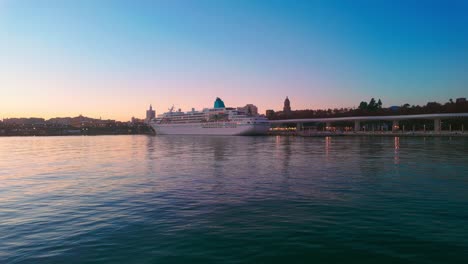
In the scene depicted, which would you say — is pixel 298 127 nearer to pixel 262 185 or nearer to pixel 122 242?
pixel 262 185

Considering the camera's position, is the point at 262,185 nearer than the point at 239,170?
Yes

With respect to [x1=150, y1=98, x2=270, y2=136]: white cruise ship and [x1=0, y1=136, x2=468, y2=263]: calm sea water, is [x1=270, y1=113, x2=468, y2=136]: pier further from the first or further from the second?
[x1=0, y1=136, x2=468, y2=263]: calm sea water

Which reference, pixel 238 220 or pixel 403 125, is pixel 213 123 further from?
pixel 238 220

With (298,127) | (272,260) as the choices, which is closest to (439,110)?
(298,127)

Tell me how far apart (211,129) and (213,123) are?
10.4 ft

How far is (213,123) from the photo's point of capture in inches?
6004

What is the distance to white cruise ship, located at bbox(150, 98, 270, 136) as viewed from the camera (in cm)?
13885

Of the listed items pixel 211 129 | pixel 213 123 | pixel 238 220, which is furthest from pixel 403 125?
pixel 238 220

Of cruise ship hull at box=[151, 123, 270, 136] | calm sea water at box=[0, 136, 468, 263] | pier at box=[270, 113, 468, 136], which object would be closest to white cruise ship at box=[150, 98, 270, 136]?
cruise ship hull at box=[151, 123, 270, 136]

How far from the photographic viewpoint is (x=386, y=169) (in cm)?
2909

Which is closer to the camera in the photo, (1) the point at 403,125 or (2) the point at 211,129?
(2) the point at 211,129

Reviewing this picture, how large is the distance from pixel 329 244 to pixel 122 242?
6.34m

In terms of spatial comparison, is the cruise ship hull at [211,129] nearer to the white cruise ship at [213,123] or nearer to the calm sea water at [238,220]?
the white cruise ship at [213,123]

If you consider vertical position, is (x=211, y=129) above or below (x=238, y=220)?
above
